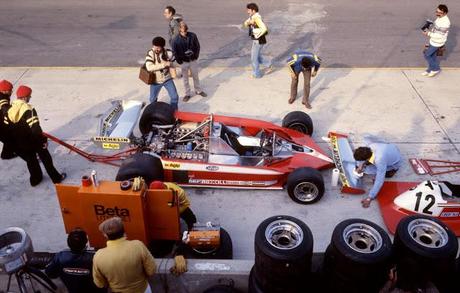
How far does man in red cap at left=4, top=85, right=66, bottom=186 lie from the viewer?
6.63m

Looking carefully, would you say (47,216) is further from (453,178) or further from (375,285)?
(453,178)

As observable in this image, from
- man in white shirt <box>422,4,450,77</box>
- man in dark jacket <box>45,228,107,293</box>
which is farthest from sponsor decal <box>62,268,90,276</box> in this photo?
man in white shirt <box>422,4,450,77</box>

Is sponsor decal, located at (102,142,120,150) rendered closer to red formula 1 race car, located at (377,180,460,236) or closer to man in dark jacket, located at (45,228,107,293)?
man in dark jacket, located at (45,228,107,293)

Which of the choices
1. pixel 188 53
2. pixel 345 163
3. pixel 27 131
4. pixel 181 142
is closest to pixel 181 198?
pixel 181 142

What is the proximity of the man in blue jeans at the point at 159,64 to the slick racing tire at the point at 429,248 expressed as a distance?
5.54 metres

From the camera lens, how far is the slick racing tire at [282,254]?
4234 mm

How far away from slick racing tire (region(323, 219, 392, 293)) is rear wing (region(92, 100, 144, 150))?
411cm

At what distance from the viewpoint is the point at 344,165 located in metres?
7.45

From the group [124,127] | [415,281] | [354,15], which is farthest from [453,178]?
[354,15]

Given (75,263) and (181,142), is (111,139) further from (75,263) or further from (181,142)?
(75,263)

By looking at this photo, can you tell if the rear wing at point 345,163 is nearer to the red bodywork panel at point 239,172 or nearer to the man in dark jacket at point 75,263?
the red bodywork panel at point 239,172

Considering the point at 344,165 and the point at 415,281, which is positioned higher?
the point at 415,281

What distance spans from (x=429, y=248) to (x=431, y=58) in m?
7.75

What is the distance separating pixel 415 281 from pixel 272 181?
318cm
